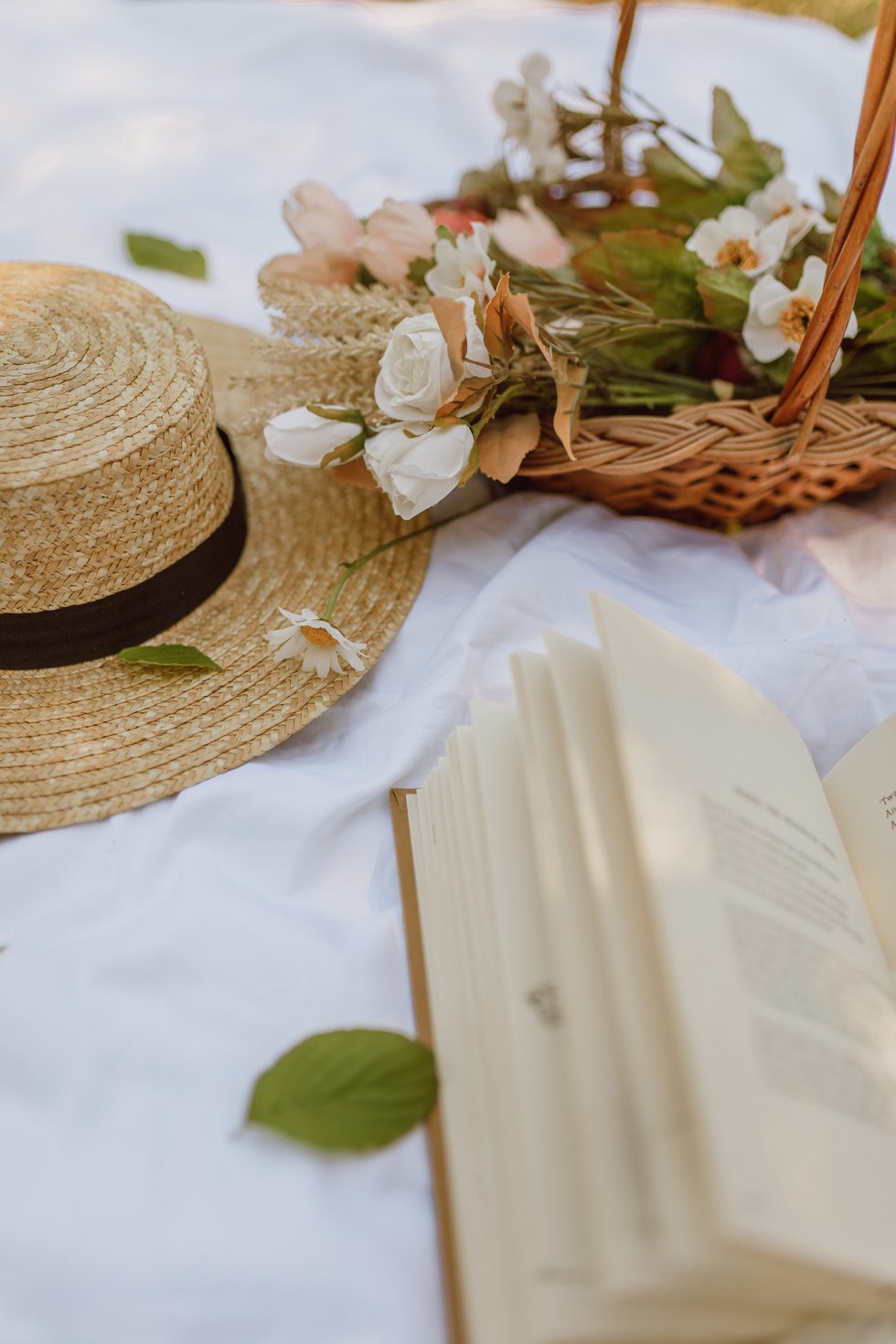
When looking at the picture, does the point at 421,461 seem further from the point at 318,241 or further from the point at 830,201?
the point at 830,201

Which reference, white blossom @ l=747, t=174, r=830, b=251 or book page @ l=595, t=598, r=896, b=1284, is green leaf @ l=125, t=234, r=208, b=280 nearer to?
white blossom @ l=747, t=174, r=830, b=251

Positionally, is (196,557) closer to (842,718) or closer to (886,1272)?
(842,718)

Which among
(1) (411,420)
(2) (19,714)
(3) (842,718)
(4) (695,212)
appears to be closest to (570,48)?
(4) (695,212)

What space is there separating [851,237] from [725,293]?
136 millimetres

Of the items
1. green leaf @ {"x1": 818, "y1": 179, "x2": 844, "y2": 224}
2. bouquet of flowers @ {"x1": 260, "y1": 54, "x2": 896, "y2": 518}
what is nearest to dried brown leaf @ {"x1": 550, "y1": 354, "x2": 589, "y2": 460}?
bouquet of flowers @ {"x1": 260, "y1": 54, "x2": 896, "y2": 518}

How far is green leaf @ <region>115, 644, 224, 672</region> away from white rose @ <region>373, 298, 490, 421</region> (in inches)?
9.2

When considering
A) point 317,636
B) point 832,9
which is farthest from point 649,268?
point 832,9

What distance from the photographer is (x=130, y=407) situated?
744mm

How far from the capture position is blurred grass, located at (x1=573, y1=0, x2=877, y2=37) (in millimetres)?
2010

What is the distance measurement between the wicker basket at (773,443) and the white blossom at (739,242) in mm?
123

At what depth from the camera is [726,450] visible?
0.82m

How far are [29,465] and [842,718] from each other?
633mm

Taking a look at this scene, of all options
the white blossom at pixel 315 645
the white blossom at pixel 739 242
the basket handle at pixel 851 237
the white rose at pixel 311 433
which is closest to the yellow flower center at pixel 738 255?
the white blossom at pixel 739 242

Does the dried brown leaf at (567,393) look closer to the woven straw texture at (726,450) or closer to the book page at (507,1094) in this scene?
the woven straw texture at (726,450)
